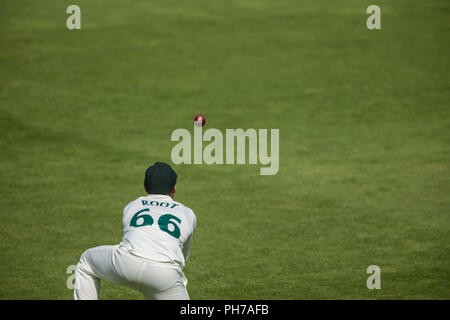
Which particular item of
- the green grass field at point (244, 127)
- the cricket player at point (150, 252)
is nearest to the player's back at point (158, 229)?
the cricket player at point (150, 252)

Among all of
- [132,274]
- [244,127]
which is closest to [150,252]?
[132,274]

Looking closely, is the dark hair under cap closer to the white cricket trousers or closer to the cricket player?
the cricket player

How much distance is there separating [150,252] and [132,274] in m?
0.22

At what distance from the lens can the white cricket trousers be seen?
5.23m

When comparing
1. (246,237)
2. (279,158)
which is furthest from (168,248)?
(279,158)

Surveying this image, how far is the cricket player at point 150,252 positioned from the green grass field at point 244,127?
1.91 meters

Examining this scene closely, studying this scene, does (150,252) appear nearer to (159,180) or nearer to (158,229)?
(158,229)

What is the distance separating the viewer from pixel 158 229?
5.44m

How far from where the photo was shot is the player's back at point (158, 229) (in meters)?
5.30

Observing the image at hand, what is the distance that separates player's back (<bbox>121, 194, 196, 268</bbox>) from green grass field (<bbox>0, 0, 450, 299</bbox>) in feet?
6.38

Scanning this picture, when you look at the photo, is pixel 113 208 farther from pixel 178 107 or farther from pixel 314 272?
pixel 178 107

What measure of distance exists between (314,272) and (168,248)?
10.2ft

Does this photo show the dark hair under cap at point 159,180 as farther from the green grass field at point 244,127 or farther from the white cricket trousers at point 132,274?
the green grass field at point 244,127

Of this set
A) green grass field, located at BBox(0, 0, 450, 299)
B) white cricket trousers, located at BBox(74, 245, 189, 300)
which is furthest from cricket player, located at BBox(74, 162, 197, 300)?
Result: green grass field, located at BBox(0, 0, 450, 299)
